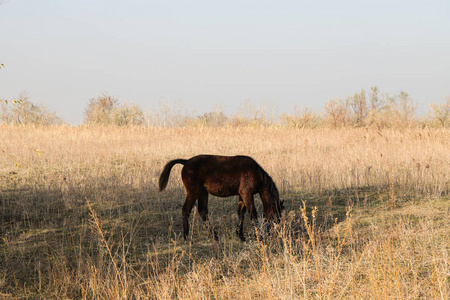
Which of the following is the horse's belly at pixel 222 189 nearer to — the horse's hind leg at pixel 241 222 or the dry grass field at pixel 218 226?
the horse's hind leg at pixel 241 222

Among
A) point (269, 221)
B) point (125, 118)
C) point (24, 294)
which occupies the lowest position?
point (24, 294)

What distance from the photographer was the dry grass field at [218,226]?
4.51 metres

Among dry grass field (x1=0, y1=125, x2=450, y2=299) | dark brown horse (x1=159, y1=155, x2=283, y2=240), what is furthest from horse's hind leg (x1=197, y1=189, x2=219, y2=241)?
dry grass field (x1=0, y1=125, x2=450, y2=299)

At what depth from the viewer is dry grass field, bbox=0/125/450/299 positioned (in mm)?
4508

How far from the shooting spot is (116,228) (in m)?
7.36

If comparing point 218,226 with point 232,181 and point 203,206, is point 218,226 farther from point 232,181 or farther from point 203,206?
point 232,181

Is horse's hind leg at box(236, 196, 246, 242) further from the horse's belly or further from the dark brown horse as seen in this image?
the horse's belly

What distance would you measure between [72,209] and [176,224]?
2211 mm

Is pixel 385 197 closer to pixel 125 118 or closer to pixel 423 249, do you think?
pixel 423 249

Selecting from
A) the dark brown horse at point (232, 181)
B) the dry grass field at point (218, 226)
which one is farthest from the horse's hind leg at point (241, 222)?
the dry grass field at point (218, 226)

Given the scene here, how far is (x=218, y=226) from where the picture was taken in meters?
7.26

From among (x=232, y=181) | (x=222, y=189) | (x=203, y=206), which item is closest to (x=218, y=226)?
(x=203, y=206)

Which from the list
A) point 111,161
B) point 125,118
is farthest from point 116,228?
point 125,118

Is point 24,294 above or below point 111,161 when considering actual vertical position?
below
